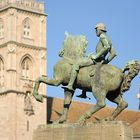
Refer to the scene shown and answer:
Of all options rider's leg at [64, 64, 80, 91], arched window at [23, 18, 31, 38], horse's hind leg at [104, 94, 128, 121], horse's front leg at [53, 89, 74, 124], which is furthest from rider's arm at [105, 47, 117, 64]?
arched window at [23, 18, 31, 38]

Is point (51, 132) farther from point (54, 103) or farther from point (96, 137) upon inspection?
point (54, 103)

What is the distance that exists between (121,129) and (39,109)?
5777 cm

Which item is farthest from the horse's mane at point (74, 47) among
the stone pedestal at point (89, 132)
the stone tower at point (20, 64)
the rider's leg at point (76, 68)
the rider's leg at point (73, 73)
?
the stone tower at point (20, 64)

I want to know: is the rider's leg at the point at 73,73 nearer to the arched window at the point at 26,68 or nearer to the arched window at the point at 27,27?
the arched window at the point at 26,68

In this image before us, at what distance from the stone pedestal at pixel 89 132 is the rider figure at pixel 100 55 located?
1.05 m

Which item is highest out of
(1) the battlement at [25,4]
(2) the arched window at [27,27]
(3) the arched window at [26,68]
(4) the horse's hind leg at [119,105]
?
(1) the battlement at [25,4]

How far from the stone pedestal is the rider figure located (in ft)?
3.44

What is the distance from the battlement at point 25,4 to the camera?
2862 inches

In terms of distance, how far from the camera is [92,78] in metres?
15.7

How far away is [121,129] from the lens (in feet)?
49.0

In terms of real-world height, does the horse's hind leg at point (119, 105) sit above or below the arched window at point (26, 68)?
below

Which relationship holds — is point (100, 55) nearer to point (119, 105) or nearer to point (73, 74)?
point (73, 74)

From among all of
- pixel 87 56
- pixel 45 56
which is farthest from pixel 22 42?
pixel 87 56

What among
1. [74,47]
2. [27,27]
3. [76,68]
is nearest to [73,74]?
[76,68]
